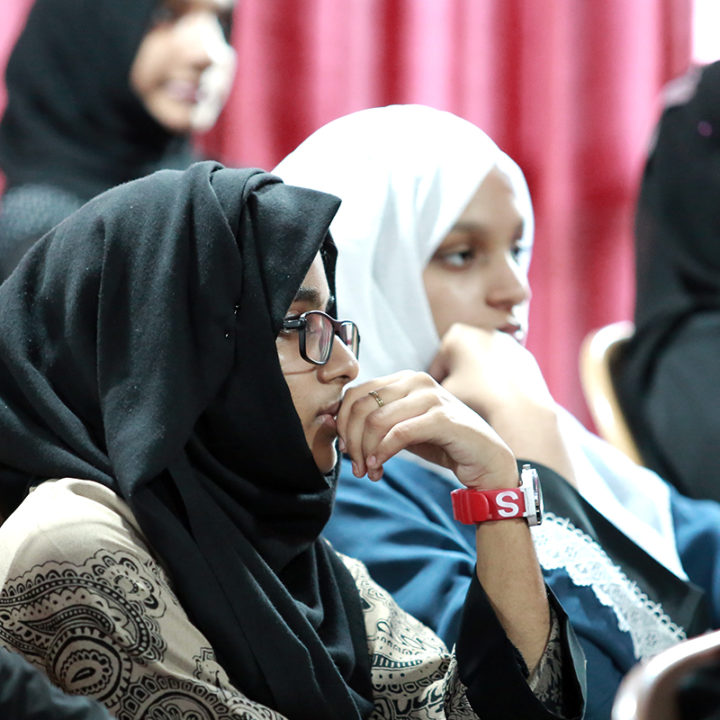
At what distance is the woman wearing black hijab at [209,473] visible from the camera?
91cm

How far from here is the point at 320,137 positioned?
1533 mm

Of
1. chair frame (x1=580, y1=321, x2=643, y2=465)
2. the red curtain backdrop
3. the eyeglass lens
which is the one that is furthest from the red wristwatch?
the red curtain backdrop

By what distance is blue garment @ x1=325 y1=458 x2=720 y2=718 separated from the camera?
1277 mm

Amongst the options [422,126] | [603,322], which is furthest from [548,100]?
[422,126]

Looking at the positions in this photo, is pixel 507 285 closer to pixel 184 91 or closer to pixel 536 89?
pixel 184 91

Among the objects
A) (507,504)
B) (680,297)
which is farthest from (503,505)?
(680,297)

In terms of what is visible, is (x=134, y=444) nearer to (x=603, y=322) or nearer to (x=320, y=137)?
(x=320, y=137)

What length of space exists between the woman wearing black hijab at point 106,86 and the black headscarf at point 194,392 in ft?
3.96

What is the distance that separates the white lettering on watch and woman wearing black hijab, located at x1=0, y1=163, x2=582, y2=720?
1 centimetres

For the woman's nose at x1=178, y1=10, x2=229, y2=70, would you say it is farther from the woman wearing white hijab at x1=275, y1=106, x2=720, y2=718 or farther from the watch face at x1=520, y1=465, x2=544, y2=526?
the watch face at x1=520, y1=465, x2=544, y2=526

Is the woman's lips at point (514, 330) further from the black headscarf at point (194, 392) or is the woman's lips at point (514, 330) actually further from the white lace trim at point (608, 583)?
the black headscarf at point (194, 392)

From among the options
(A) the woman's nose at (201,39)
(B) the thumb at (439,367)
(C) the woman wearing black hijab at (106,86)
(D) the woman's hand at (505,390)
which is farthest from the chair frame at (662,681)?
(A) the woman's nose at (201,39)

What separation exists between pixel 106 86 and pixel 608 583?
58.0 inches

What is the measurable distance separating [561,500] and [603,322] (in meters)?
1.73
